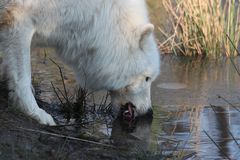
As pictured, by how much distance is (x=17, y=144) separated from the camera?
398 cm

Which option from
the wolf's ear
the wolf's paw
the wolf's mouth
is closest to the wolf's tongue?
the wolf's mouth

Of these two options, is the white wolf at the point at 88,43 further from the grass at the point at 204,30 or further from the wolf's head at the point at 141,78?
the grass at the point at 204,30

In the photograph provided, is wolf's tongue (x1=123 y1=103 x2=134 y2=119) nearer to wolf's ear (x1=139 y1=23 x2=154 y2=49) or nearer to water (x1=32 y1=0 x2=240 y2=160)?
water (x1=32 y1=0 x2=240 y2=160)

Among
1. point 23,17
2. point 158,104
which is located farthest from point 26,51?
point 158,104

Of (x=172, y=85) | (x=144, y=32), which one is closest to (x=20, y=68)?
(x=144, y=32)

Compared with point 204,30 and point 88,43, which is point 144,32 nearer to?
point 88,43

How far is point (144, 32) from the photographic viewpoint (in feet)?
16.9

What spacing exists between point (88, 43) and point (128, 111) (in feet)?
2.59

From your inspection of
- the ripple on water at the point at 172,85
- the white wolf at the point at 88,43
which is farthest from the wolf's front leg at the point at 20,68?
the ripple on water at the point at 172,85

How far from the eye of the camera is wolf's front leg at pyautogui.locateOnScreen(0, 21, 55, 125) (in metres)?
4.82

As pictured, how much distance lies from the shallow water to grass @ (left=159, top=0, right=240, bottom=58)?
0.52 metres

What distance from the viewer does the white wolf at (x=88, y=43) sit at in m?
4.84

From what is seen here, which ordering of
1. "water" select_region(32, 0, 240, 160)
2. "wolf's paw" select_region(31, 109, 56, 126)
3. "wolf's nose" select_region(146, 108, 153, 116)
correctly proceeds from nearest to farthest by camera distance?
"water" select_region(32, 0, 240, 160) < "wolf's paw" select_region(31, 109, 56, 126) < "wolf's nose" select_region(146, 108, 153, 116)

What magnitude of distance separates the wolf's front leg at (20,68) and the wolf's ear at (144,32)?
3.06 ft
